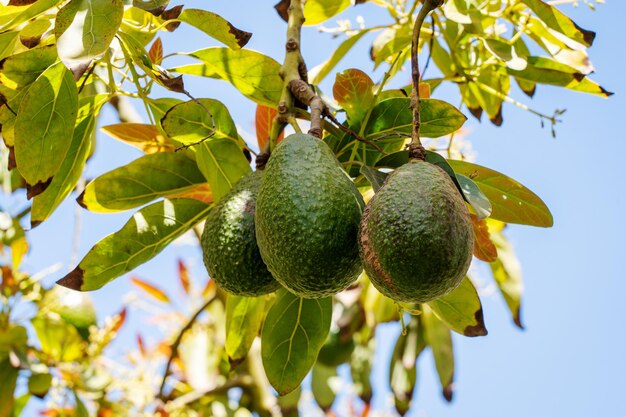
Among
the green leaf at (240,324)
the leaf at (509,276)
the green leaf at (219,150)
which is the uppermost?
the green leaf at (219,150)

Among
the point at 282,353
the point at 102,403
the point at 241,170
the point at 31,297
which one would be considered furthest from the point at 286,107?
the point at 102,403

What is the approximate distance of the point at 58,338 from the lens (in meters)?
2.17

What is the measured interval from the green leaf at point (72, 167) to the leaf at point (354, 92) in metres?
0.44

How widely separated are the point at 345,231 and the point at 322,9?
821 mm

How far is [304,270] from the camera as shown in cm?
110

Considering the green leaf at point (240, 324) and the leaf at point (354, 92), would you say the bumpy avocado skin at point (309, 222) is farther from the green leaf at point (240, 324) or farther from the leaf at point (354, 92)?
the green leaf at point (240, 324)

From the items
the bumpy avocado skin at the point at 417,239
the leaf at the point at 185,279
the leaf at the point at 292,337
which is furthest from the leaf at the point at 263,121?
the leaf at the point at 185,279

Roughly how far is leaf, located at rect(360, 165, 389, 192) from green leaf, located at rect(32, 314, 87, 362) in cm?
125

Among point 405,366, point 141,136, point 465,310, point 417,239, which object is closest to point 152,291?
point 405,366

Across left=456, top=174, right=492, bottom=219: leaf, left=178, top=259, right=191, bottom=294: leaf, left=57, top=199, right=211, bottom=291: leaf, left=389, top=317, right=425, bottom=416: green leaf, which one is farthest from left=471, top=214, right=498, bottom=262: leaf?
left=178, top=259, right=191, bottom=294: leaf

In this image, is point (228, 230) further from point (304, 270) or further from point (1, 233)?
point (1, 233)

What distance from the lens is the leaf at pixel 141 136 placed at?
1.62 m

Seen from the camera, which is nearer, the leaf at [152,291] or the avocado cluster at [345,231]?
the avocado cluster at [345,231]

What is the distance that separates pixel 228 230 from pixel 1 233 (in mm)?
1255
